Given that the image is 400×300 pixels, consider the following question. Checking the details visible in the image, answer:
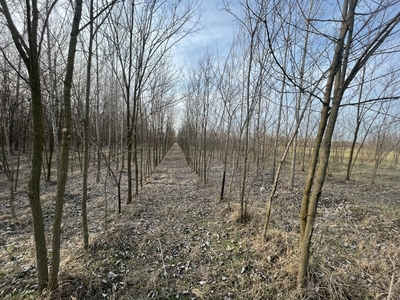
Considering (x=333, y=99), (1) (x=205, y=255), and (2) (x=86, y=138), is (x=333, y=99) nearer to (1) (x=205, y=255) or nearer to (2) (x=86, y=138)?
(1) (x=205, y=255)

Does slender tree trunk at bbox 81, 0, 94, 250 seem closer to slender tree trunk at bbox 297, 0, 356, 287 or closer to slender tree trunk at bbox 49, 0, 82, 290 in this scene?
slender tree trunk at bbox 49, 0, 82, 290

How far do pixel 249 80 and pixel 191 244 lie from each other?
10.8 ft

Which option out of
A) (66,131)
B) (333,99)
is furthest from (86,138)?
(333,99)

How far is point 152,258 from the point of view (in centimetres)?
287

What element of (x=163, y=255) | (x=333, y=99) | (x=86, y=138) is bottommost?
(x=163, y=255)

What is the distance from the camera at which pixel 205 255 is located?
296cm

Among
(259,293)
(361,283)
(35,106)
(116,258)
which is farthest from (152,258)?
(361,283)

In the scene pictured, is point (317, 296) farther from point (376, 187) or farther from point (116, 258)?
point (376, 187)

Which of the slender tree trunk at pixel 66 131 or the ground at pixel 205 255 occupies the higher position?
the slender tree trunk at pixel 66 131

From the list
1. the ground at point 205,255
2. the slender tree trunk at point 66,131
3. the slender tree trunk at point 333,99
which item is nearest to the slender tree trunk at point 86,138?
the ground at point 205,255

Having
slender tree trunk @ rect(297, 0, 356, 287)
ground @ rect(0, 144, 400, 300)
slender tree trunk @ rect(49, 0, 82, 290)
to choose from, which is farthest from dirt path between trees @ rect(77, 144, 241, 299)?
slender tree trunk @ rect(297, 0, 356, 287)

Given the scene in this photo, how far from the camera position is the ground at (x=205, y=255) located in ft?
7.08

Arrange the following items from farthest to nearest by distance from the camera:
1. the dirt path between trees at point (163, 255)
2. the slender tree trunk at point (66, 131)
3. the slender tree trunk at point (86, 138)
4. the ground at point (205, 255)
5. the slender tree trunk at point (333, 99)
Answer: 1. the slender tree trunk at point (86, 138)
2. the dirt path between trees at point (163, 255)
3. the ground at point (205, 255)
4. the slender tree trunk at point (66, 131)
5. the slender tree trunk at point (333, 99)

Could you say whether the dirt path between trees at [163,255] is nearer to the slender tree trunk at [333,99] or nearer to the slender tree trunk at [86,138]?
the slender tree trunk at [86,138]
